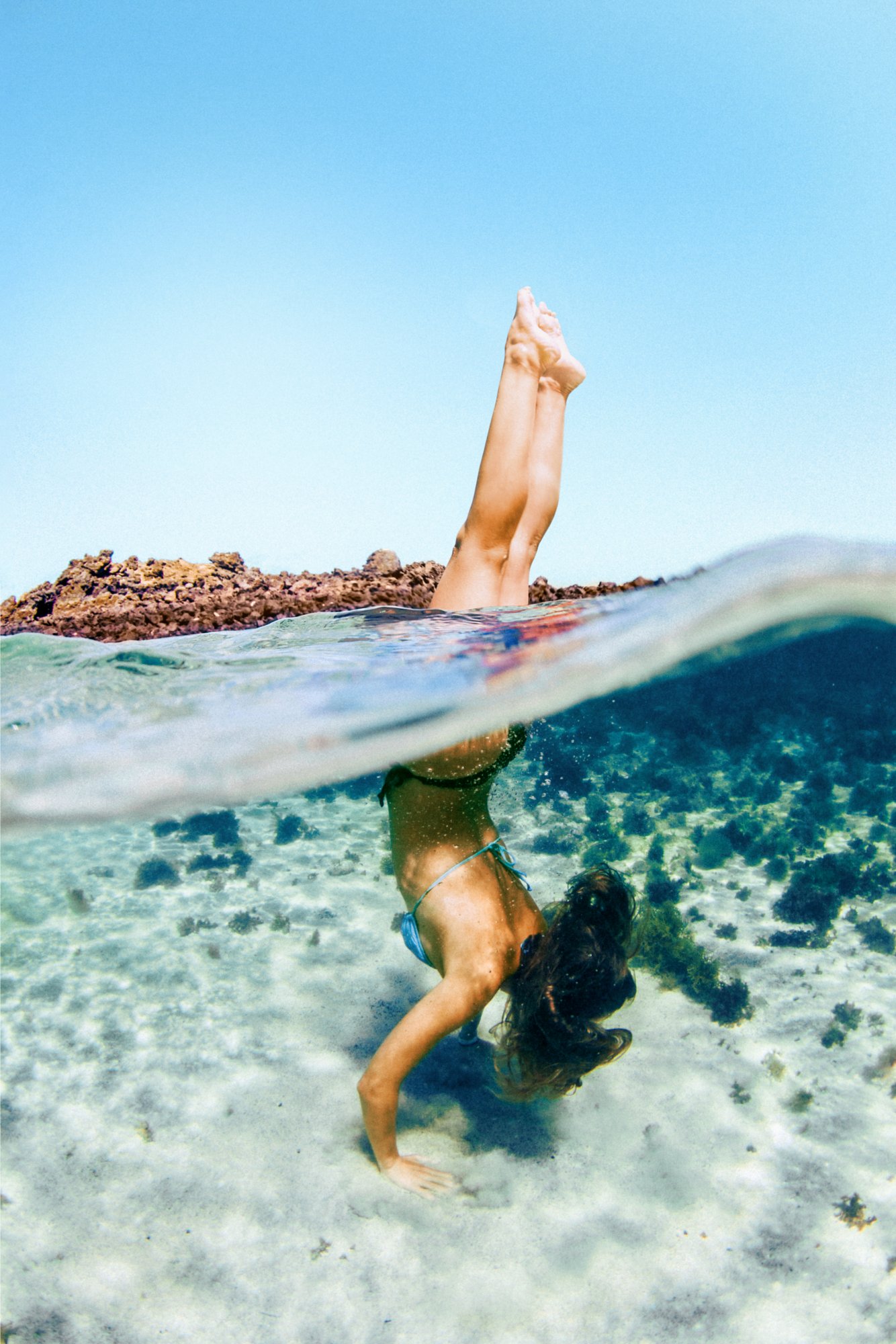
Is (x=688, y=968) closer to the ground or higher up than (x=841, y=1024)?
higher up

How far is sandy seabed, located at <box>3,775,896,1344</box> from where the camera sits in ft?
13.3

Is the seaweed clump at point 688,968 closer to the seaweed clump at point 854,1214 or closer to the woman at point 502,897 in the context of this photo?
the woman at point 502,897

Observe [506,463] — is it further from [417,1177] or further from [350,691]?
[417,1177]

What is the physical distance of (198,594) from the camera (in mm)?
13867

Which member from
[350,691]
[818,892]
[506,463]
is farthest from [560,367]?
[818,892]

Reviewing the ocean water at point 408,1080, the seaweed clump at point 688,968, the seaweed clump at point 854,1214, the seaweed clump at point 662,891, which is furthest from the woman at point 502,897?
the seaweed clump at point 662,891

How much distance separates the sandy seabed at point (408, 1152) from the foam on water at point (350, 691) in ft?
7.66

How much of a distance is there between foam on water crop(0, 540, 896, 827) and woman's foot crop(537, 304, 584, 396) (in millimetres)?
2200

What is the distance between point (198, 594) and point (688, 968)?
1129cm

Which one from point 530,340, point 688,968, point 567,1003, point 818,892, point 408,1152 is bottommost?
point 408,1152

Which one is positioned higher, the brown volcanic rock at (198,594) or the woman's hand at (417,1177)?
the brown volcanic rock at (198,594)

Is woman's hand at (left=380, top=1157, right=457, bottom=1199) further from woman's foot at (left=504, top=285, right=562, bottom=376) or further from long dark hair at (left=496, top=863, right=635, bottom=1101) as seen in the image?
woman's foot at (left=504, top=285, right=562, bottom=376)

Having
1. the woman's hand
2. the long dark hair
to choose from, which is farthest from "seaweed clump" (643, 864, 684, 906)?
the woman's hand

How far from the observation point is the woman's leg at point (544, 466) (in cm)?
643
